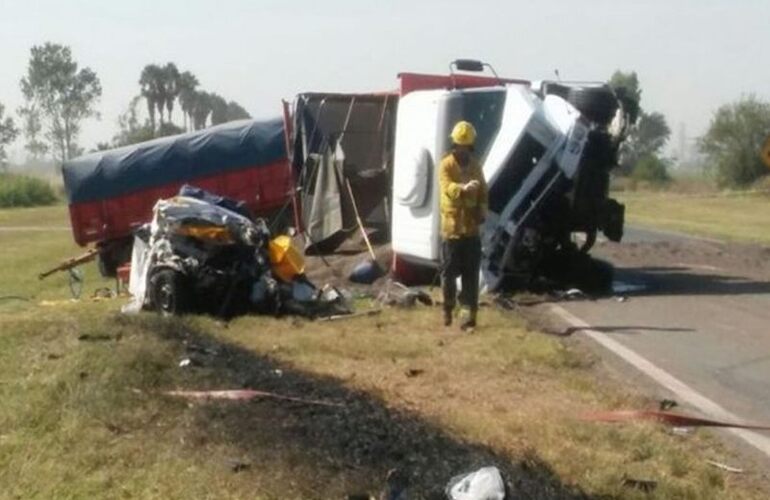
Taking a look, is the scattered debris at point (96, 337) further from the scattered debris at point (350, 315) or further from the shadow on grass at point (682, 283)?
the shadow on grass at point (682, 283)

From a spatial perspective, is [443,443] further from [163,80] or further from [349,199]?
[163,80]

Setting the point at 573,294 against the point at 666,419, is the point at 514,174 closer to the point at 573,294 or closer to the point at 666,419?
the point at 573,294

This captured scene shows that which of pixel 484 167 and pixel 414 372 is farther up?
pixel 484 167

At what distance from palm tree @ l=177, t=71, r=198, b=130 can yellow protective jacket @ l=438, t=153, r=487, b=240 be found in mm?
78405

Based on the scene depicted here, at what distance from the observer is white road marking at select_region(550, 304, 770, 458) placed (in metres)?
8.49

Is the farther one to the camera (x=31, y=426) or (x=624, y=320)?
(x=624, y=320)

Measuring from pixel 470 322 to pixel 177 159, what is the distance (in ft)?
52.1

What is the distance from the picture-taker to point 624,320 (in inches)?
565

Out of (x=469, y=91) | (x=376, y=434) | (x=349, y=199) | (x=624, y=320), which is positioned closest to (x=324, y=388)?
(x=376, y=434)

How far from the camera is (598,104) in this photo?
1770 cm

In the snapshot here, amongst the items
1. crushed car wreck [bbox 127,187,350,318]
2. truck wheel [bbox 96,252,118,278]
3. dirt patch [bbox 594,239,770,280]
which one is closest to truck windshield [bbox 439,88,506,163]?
crushed car wreck [bbox 127,187,350,318]

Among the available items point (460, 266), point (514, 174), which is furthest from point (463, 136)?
point (514, 174)

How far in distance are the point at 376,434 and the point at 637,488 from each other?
1305 millimetres

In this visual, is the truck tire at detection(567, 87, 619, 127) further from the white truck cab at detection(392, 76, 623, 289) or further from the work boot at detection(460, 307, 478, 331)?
the work boot at detection(460, 307, 478, 331)
